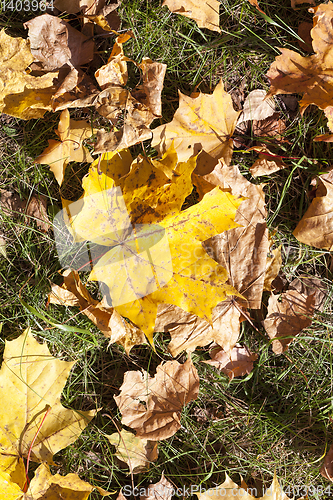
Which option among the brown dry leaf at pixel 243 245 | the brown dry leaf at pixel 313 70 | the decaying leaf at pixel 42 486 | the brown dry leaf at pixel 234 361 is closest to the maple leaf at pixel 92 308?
the brown dry leaf at pixel 234 361

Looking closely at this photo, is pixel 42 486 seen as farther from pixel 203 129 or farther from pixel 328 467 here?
pixel 203 129

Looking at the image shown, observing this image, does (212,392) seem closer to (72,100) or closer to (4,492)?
(4,492)

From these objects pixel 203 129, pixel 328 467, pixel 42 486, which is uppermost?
pixel 203 129

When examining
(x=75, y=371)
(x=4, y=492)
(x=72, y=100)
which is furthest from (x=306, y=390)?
(x=72, y=100)

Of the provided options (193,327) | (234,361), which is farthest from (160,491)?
(193,327)

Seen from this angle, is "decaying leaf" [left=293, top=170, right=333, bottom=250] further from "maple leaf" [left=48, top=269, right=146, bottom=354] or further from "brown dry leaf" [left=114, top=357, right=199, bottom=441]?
"maple leaf" [left=48, top=269, right=146, bottom=354]

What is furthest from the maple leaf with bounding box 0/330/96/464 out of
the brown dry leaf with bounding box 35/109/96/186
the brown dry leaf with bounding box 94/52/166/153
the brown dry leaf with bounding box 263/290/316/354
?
the brown dry leaf with bounding box 94/52/166/153
